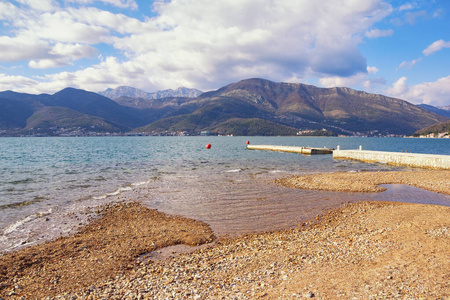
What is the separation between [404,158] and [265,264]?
48.1 m

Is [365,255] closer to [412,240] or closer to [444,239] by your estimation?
[412,240]

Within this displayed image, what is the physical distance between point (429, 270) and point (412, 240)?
10.2 ft

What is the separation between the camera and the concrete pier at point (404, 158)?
40297mm

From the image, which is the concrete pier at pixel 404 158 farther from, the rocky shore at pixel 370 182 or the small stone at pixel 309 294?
the small stone at pixel 309 294

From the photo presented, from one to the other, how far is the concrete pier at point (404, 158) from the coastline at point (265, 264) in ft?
107

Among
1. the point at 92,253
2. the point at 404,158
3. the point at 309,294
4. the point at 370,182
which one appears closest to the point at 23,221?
the point at 92,253

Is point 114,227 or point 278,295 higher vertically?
point 278,295

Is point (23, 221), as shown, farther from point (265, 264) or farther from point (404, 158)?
point (404, 158)

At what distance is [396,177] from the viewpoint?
30.5m

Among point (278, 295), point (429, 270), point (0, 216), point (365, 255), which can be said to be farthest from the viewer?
point (0, 216)

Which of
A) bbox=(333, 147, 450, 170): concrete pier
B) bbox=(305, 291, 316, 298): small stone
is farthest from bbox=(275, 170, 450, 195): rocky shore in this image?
bbox=(305, 291, 316, 298): small stone

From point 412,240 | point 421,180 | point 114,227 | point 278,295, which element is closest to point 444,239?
point 412,240

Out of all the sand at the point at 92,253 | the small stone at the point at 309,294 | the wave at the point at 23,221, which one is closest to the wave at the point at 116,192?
the wave at the point at 23,221

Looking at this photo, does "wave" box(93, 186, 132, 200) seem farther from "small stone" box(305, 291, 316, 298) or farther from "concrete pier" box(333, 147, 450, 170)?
"concrete pier" box(333, 147, 450, 170)
